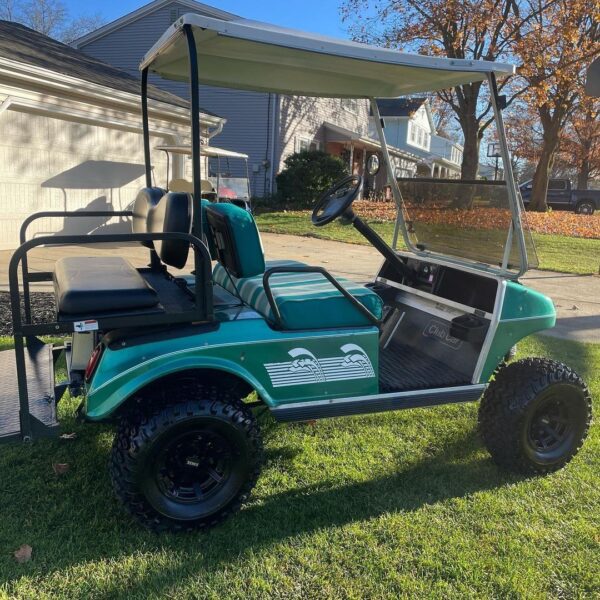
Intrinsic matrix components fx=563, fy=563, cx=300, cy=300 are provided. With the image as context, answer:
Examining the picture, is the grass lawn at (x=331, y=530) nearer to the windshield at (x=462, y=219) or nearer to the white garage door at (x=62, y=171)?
the windshield at (x=462, y=219)

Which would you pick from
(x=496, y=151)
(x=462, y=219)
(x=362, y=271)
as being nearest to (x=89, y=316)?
(x=462, y=219)

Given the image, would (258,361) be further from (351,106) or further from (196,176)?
(351,106)

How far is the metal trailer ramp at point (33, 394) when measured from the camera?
7.15 ft

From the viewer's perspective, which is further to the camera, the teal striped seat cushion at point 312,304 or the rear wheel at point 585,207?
the rear wheel at point 585,207

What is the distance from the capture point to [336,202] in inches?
120

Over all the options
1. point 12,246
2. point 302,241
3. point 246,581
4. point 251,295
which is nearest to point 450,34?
point 302,241

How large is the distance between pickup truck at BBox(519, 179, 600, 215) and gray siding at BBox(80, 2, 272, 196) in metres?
12.8

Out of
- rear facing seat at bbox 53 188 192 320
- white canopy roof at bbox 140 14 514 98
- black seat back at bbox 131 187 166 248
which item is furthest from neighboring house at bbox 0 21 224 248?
rear facing seat at bbox 53 188 192 320

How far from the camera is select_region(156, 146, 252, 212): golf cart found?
34.1ft

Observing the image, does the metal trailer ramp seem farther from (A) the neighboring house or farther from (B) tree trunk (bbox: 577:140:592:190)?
(B) tree trunk (bbox: 577:140:592:190)

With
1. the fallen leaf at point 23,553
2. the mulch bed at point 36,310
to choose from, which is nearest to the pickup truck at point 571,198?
the mulch bed at point 36,310

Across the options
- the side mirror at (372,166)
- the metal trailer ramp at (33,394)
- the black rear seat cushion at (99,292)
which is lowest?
the metal trailer ramp at (33,394)

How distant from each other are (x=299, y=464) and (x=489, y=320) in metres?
1.21

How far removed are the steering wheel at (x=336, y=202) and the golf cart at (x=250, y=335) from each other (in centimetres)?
2
